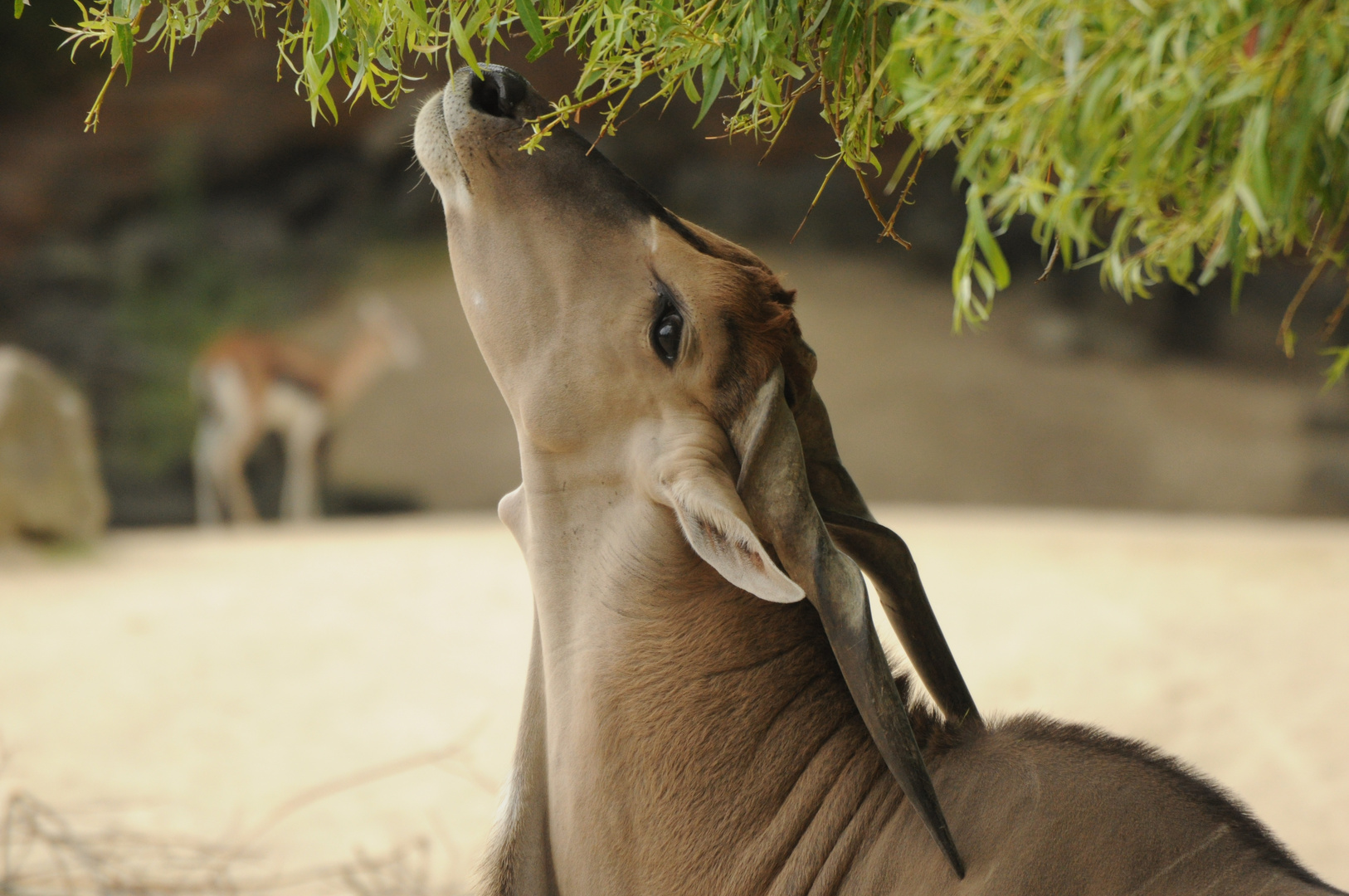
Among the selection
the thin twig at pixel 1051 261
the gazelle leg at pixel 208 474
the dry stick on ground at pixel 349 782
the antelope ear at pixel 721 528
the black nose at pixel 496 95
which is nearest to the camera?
the thin twig at pixel 1051 261

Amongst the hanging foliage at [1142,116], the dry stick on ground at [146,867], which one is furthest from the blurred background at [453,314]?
the hanging foliage at [1142,116]

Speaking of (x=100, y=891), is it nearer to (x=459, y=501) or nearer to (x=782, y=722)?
(x=782, y=722)

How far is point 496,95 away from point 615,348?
528mm

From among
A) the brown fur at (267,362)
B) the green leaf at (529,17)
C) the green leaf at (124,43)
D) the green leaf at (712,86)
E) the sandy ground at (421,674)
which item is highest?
the green leaf at (529,17)

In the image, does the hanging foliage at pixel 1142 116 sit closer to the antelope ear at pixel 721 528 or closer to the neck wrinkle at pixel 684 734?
the antelope ear at pixel 721 528

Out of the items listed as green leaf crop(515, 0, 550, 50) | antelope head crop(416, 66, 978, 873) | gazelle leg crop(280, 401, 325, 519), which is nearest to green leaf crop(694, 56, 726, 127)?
green leaf crop(515, 0, 550, 50)

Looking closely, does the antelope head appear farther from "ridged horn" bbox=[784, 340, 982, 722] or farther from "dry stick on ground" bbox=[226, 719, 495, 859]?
"dry stick on ground" bbox=[226, 719, 495, 859]

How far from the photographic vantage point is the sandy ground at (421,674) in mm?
3939

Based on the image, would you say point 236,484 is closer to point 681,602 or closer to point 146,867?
point 146,867

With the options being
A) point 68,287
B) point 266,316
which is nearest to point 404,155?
point 266,316

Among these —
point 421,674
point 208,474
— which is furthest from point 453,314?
point 421,674

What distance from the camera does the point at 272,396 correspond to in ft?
37.1

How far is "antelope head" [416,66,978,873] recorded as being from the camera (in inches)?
77.2

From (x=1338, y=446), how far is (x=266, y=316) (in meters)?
Answer: 11.9
